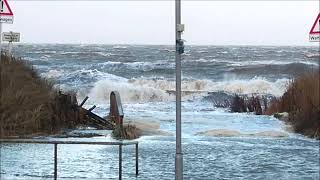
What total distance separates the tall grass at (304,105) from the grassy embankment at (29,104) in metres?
7.33

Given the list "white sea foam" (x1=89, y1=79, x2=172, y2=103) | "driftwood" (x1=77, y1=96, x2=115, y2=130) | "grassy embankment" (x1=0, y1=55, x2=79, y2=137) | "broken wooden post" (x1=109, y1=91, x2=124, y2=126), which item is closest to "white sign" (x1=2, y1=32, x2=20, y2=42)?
"grassy embankment" (x1=0, y1=55, x2=79, y2=137)

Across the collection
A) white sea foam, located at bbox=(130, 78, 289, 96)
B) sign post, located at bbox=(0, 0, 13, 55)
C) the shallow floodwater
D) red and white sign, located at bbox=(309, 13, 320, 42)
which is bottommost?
the shallow floodwater

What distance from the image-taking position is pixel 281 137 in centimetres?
2056

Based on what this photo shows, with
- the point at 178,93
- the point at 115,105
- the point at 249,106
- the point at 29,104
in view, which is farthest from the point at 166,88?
the point at 178,93

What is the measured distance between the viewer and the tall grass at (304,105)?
824 inches

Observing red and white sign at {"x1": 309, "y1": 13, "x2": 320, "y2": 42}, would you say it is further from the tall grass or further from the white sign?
the white sign

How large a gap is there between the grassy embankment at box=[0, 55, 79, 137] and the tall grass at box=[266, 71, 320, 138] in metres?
7.33

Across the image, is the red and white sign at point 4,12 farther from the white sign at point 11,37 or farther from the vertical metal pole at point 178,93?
the white sign at point 11,37

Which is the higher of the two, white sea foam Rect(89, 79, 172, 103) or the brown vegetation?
white sea foam Rect(89, 79, 172, 103)

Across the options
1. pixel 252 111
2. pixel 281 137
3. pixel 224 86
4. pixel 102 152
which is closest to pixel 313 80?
pixel 281 137

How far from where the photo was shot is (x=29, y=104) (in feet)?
61.0

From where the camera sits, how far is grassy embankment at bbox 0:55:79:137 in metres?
17.5

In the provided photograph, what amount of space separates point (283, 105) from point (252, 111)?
2.81 metres

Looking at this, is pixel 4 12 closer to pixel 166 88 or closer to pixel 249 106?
pixel 249 106
